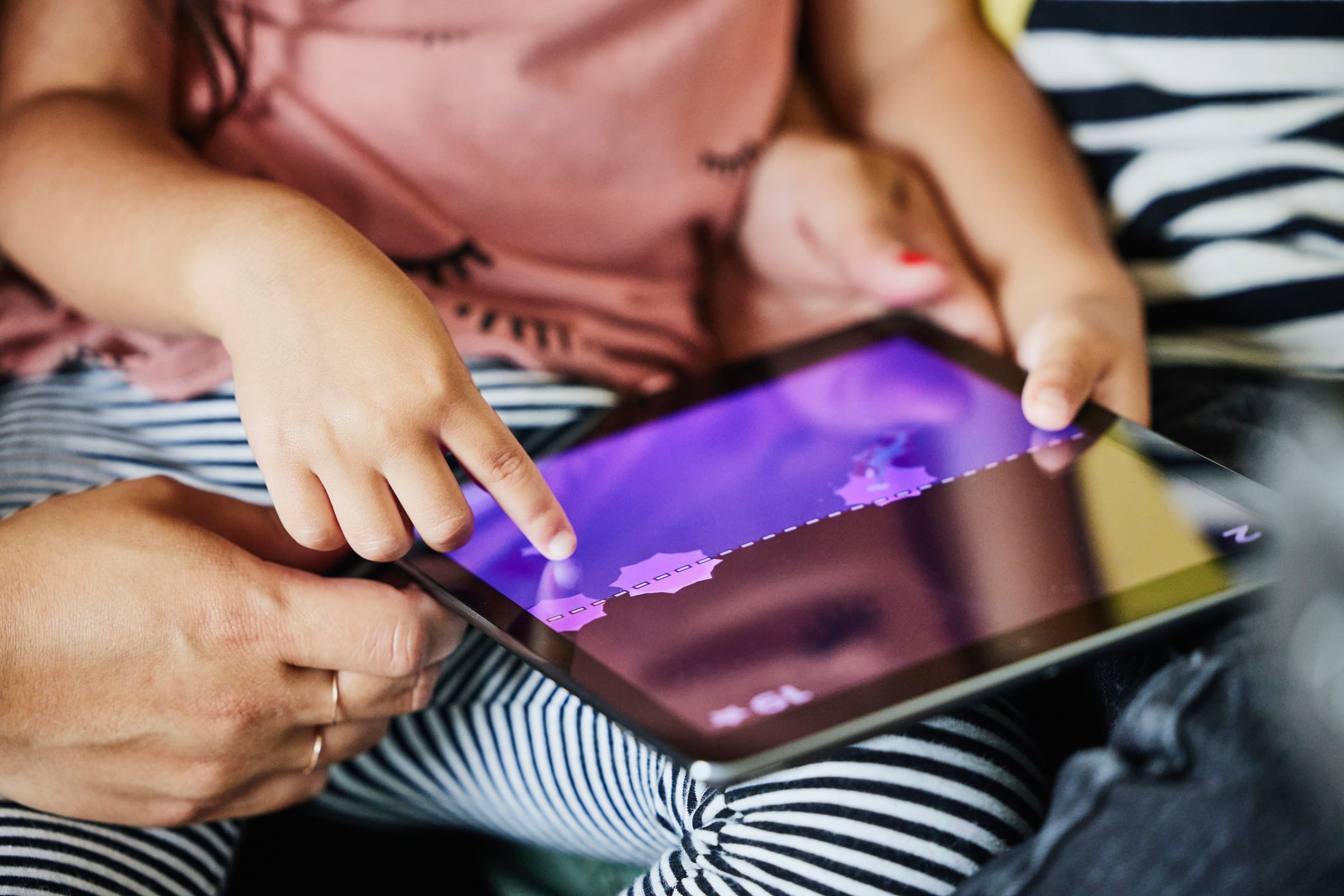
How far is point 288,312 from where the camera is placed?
0.39 meters

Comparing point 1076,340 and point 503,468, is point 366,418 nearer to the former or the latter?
point 503,468

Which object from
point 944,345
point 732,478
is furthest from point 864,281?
point 732,478

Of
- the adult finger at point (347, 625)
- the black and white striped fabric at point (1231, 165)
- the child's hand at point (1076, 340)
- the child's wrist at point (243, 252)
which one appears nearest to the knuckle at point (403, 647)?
the adult finger at point (347, 625)

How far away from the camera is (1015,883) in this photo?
310mm

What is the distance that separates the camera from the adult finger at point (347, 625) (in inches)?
15.7

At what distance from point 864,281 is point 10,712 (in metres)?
0.45

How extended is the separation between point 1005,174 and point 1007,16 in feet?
0.39

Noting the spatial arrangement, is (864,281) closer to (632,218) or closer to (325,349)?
(632,218)

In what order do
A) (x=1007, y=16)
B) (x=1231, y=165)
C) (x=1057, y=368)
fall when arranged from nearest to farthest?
(x=1057, y=368) → (x=1231, y=165) → (x=1007, y=16)

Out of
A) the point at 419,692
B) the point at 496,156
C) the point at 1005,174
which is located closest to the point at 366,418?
the point at 419,692

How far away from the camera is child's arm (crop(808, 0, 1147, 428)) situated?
503mm

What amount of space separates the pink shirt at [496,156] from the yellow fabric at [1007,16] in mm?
165

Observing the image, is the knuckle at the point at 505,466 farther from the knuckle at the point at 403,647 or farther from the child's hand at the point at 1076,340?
the child's hand at the point at 1076,340

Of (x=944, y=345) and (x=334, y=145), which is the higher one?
(x=334, y=145)
